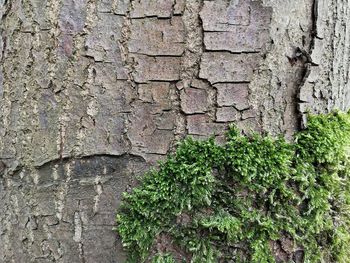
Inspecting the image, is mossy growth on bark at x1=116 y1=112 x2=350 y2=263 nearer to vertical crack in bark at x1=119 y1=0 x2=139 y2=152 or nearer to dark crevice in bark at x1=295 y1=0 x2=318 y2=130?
dark crevice in bark at x1=295 y1=0 x2=318 y2=130

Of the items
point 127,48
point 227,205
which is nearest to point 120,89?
point 127,48

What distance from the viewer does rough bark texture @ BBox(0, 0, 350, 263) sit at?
955 millimetres

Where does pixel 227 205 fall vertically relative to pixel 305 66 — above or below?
below

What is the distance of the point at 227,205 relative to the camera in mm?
976

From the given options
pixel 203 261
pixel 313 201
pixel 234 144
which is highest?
pixel 234 144

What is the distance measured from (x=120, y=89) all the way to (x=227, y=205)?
0.37m

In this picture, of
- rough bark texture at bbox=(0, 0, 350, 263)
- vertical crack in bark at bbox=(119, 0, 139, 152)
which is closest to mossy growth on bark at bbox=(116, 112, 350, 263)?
rough bark texture at bbox=(0, 0, 350, 263)

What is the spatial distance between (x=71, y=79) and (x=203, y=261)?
1.71 feet

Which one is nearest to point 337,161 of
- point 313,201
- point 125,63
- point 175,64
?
point 313,201

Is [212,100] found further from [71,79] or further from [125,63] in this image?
[71,79]

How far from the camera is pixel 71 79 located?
979 mm

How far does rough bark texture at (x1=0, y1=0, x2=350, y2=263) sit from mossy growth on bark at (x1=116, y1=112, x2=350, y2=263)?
0.04 m

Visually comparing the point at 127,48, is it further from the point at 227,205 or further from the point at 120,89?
the point at 227,205

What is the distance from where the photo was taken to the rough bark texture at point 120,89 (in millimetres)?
955
